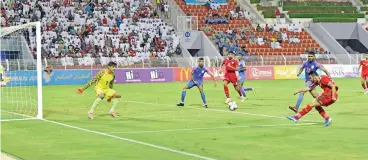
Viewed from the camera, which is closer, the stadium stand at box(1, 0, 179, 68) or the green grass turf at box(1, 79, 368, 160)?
the green grass turf at box(1, 79, 368, 160)

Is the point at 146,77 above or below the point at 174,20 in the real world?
below

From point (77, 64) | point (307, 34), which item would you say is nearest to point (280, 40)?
point (307, 34)

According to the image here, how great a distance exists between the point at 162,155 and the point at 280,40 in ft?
165

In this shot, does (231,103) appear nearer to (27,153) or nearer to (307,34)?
(27,153)

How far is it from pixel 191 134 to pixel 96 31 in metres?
38.6

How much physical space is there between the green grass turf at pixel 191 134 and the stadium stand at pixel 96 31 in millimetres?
23952

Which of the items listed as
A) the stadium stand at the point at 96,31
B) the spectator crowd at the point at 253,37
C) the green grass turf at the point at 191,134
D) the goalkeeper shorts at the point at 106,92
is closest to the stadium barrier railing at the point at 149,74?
the stadium stand at the point at 96,31

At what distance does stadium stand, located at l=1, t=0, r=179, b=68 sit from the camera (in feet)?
166

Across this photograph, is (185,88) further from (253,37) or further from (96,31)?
(253,37)

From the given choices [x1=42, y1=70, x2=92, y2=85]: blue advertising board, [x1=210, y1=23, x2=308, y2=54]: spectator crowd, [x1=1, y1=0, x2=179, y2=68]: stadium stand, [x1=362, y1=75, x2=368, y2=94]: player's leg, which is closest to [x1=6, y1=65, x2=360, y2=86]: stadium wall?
[x1=42, y1=70, x2=92, y2=85]: blue advertising board

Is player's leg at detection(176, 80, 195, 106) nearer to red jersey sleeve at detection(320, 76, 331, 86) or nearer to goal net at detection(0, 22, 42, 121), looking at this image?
goal net at detection(0, 22, 42, 121)

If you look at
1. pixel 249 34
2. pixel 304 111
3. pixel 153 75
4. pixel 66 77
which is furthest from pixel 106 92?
pixel 249 34

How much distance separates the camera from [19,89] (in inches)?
1539

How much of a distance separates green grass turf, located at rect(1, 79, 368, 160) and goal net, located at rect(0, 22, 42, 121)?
1676 millimetres
